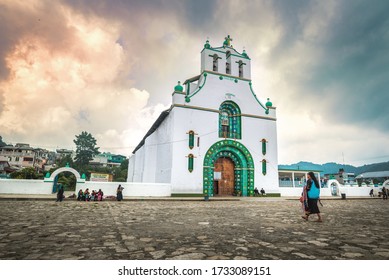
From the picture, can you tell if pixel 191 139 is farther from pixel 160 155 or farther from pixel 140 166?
pixel 140 166

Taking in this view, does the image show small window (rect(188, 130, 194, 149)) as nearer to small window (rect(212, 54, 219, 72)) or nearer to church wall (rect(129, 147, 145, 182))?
small window (rect(212, 54, 219, 72))

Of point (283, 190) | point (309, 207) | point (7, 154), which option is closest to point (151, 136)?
point (283, 190)

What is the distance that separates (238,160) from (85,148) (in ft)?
154

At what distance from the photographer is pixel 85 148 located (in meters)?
55.8

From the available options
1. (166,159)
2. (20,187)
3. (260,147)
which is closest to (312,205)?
(166,159)

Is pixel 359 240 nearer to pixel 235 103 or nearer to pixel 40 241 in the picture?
pixel 40 241

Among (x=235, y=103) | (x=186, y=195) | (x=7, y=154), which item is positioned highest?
(x=235, y=103)

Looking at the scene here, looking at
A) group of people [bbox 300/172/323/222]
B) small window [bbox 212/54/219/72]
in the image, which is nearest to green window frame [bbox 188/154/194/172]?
small window [bbox 212/54/219/72]

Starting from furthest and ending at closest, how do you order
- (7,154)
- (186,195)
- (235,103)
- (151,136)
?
(7,154), (151,136), (235,103), (186,195)

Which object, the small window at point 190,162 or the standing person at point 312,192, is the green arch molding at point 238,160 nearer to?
the small window at point 190,162

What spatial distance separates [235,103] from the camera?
2184 cm

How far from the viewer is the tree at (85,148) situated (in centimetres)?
5425

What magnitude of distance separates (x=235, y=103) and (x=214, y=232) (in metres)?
18.8

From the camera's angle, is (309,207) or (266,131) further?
(266,131)
